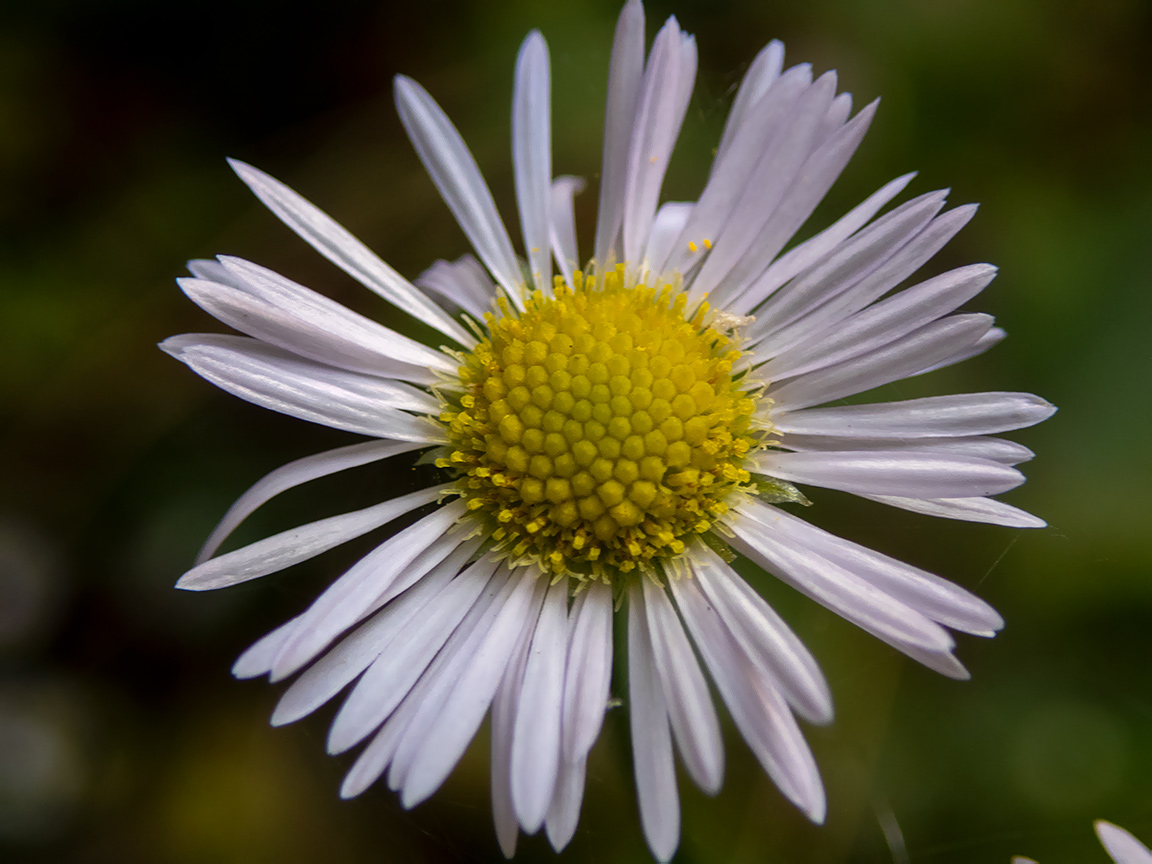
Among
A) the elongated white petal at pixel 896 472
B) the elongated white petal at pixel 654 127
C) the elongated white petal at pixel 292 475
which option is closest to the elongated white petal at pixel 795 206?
the elongated white petal at pixel 654 127

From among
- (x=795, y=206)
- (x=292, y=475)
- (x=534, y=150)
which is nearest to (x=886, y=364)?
(x=795, y=206)

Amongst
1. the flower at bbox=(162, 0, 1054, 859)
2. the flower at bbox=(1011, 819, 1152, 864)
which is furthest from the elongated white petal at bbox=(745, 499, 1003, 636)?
the flower at bbox=(1011, 819, 1152, 864)

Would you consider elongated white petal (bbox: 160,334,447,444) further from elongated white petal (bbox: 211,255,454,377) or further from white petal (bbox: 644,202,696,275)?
white petal (bbox: 644,202,696,275)

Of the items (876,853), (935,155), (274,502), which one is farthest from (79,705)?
(935,155)

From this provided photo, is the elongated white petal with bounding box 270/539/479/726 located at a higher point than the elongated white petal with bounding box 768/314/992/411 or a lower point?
lower

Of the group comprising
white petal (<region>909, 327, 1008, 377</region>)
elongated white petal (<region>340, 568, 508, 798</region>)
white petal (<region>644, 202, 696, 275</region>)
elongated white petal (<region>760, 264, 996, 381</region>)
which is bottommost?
elongated white petal (<region>340, 568, 508, 798</region>)

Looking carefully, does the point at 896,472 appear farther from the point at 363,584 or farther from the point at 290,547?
the point at 290,547
